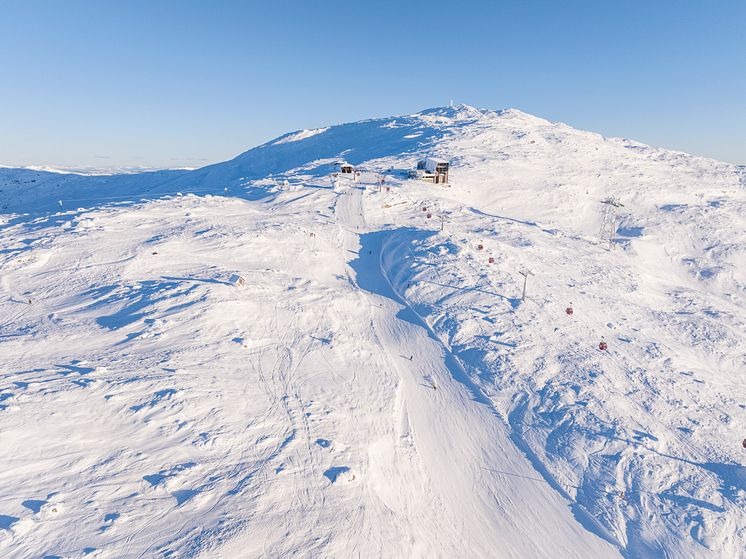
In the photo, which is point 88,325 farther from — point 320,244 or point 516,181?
point 516,181

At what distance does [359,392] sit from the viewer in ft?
70.6

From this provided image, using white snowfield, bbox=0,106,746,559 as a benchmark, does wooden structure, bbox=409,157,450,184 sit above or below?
above

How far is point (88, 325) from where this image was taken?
24.1 metres

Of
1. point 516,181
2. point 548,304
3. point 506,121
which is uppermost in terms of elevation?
point 506,121

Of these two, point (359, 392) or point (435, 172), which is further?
point (435, 172)

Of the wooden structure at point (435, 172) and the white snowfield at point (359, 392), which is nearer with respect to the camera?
the white snowfield at point (359, 392)

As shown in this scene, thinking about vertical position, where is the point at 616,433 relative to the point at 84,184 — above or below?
below

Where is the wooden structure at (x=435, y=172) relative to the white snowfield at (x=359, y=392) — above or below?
above

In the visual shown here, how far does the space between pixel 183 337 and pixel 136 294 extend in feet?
24.7

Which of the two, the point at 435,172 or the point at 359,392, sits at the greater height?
the point at 435,172

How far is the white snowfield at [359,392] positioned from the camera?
14188 mm

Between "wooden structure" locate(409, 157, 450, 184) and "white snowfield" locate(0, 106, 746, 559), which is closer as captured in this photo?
"white snowfield" locate(0, 106, 746, 559)

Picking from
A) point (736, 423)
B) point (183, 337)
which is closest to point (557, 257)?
point (736, 423)

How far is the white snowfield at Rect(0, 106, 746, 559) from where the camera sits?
559 inches
